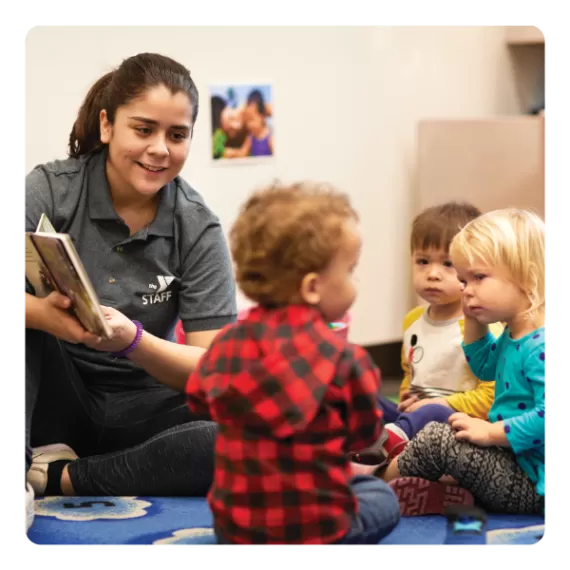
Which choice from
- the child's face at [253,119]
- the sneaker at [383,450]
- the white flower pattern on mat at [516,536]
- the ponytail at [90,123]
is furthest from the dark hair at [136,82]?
the white flower pattern on mat at [516,536]

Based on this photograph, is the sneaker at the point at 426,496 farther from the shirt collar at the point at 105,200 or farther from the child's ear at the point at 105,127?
the child's ear at the point at 105,127

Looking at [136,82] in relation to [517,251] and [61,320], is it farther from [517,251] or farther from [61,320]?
[517,251]

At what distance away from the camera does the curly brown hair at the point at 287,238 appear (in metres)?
0.98

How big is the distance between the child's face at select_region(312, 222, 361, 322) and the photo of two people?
647mm

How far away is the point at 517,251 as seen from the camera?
122 centimetres

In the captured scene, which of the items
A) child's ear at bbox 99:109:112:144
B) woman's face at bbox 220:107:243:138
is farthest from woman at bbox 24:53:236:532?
woman's face at bbox 220:107:243:138

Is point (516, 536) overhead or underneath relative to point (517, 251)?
underneath

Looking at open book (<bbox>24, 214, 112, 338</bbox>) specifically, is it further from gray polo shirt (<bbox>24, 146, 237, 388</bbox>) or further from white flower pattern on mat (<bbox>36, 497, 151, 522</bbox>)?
white flower pattern on mat (<bbox>36, 497, 151, 522</bbox>)

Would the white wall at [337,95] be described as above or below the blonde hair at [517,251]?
above

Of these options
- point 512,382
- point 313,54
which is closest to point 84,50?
point 313,54

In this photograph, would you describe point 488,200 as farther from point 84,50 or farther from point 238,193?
point 84,50

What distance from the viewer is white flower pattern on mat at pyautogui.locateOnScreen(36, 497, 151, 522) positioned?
126cm

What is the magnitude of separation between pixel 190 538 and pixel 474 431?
0.39m

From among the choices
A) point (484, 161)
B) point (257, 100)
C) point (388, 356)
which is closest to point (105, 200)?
point (257, 100)
